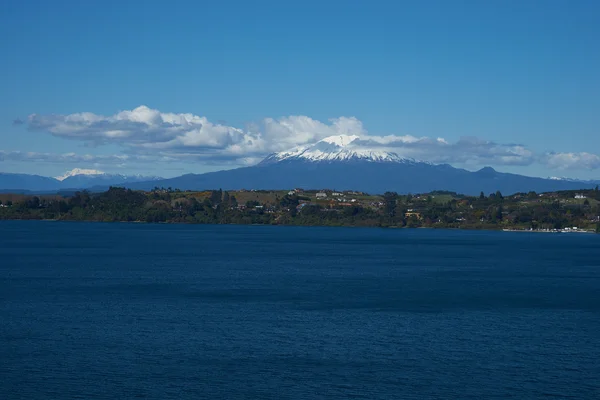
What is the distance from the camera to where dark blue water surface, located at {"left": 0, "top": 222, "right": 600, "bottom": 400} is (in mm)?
24969

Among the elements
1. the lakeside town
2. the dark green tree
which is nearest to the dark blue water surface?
the lakeside town

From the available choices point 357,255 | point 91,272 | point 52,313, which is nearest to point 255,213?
point 357,255

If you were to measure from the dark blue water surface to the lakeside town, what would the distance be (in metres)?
91.1

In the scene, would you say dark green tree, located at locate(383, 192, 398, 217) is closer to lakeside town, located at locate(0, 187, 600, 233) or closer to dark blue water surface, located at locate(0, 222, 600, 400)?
lakeside town, located at locate(0, 187, 600, 233)

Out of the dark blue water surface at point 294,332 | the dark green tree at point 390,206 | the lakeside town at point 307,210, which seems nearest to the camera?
the dark blue water surface at point 294,332

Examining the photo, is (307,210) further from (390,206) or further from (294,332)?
(294,332)

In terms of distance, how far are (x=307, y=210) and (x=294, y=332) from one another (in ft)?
419

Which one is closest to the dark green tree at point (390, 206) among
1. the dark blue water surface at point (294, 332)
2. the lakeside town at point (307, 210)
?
the lakeside town at point (307, 210)

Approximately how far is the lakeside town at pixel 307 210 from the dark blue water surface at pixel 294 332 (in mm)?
91056

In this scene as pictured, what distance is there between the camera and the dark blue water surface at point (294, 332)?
25.0m

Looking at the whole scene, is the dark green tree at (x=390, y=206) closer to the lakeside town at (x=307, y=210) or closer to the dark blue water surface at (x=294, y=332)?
the lakeside town at (x=307, y=210)

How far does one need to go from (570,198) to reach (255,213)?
67839mm

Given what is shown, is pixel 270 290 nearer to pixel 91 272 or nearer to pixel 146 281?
pixel 146 281

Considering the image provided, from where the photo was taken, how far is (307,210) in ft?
526
